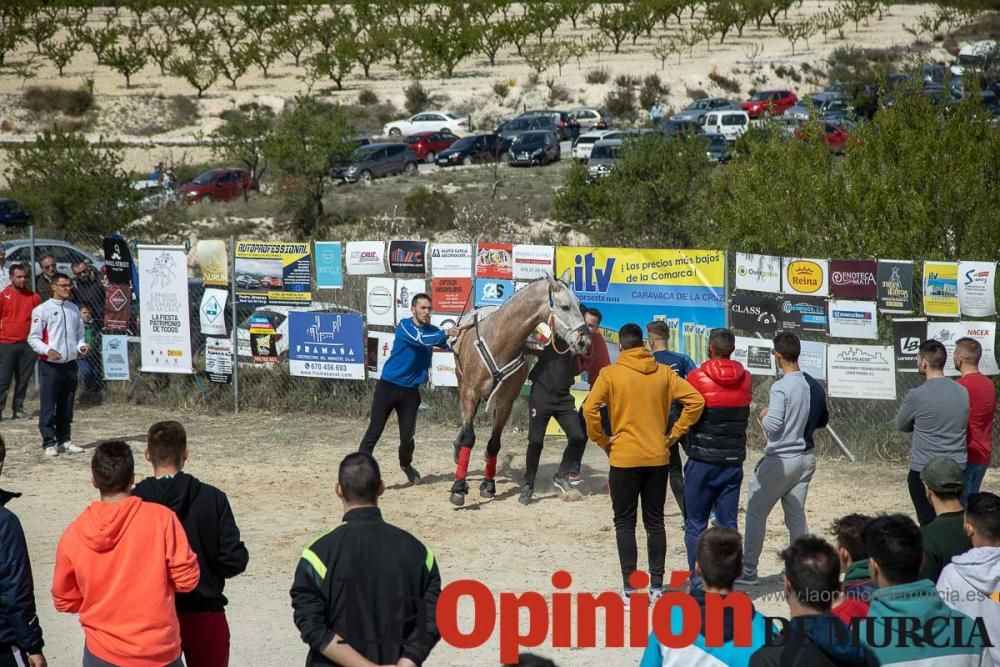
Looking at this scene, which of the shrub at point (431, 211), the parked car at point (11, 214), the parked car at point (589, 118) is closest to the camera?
the parked car at point (11, 214)

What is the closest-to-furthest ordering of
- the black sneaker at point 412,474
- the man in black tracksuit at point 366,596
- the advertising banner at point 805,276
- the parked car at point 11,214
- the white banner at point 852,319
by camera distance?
1. the man in black tracksuit at point 366,596
2. the black sneaker at point 412,474
3. the white banner at point 852,319
4. the advertising banner at point 805,276
5. the parked car at point 11,214

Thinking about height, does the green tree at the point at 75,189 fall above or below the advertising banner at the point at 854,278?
above

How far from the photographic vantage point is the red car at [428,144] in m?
49.2

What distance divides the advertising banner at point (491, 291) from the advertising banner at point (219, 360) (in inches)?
140

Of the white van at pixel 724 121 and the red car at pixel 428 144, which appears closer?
the white van at pixel 724 121

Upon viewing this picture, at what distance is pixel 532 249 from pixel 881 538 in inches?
378

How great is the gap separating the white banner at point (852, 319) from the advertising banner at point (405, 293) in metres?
4.91

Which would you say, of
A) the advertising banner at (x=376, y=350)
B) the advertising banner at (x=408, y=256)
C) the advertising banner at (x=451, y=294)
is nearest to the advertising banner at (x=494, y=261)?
the advertising banner at (x=451, y=294)

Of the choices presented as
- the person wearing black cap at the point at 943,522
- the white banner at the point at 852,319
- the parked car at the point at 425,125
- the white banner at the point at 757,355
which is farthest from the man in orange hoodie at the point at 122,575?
the parked car at the point at 425,125

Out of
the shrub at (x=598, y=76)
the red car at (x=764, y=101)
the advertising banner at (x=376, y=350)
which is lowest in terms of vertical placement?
the advertising banner at (x=376, y=350)

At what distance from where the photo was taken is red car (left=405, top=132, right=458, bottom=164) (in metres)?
49.2

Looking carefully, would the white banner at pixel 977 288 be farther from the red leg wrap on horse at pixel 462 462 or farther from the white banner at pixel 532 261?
the red leg wrap on horse at pixel 462 462

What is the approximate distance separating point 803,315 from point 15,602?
942 centimetres

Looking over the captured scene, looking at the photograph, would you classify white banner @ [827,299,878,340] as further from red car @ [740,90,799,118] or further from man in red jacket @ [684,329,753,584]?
red car @ [740,90,799,118]
